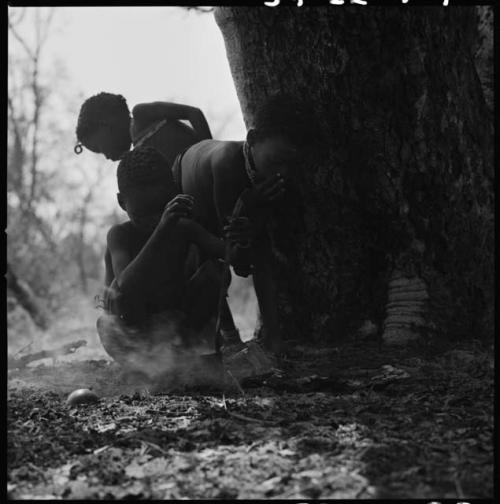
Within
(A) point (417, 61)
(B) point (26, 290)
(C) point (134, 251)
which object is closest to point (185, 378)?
(C) point (134, 251)

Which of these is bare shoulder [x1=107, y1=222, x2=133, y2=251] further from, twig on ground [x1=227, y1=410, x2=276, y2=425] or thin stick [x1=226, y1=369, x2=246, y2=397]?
twig on ground [x1=227, y1=410, x2=276, y2=425]

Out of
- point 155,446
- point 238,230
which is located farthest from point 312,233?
point 155,446

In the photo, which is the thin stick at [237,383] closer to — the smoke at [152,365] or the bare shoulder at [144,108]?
the smoke at [152,365]

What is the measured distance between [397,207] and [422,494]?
7.48 feet

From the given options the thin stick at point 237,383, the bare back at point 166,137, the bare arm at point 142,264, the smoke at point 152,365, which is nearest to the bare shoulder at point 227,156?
the bare arm at point 142,264

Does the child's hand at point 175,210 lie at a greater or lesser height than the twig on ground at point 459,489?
greater

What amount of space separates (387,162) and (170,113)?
160 centimetres

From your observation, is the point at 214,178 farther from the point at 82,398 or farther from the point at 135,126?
the point at 82,398

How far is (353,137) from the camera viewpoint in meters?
4.19

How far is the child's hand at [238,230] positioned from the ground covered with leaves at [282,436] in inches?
31.6

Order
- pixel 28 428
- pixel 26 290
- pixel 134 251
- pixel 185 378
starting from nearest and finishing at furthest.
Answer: pixel 28 428
pixel 185 378
pixel 134 251
pixel 26 290

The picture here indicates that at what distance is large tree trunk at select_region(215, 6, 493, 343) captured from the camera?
4.08 metres

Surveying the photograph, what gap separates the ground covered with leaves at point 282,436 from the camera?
232cm

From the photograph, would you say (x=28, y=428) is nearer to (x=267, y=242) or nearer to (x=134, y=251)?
(x=134, y=251)
